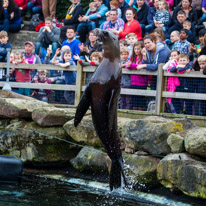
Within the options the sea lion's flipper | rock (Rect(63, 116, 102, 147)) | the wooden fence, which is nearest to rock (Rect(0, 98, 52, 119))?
the wooden fence

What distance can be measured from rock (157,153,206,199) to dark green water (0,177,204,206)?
0.21 m

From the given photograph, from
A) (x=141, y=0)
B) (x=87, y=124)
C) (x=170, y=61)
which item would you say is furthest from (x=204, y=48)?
(x=141, y=0)

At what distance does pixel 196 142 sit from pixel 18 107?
3658 mm

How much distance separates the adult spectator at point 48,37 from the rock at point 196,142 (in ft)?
18.9

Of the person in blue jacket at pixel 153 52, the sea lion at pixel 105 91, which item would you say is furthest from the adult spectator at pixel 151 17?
the sea lion at pixel 105 91

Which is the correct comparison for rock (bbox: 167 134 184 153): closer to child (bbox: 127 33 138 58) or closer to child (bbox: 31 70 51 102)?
child (bbox: 127 33 138 58)

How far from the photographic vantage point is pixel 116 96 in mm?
5734

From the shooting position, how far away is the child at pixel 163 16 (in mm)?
11178

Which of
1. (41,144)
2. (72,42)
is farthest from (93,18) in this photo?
(41,144)

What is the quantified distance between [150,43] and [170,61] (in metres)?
0.59

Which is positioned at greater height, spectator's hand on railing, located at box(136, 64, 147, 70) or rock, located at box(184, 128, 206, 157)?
spectator's hand on railing, located at box(136, 64, 147, 70)

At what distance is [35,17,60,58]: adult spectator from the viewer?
12367mm

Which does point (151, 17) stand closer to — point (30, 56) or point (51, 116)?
point (30, 56)

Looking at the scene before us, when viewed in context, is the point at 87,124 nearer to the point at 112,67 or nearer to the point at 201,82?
the point at 201,82
